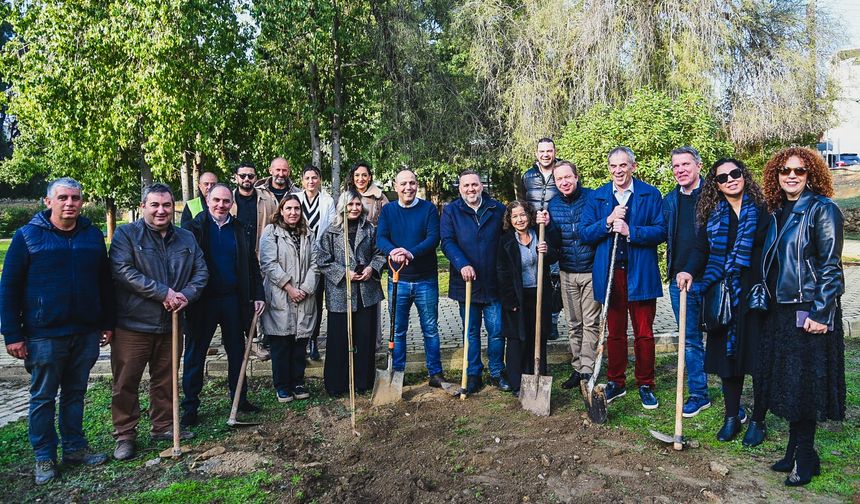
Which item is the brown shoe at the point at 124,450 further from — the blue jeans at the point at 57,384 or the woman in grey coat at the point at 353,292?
the woman in grey coat at the point at 353,292

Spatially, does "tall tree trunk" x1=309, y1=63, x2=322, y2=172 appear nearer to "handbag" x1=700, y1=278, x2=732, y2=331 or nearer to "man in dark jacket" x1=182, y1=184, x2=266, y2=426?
"man in dark jacket" x1=182, y1=184, x2=266, y2=426

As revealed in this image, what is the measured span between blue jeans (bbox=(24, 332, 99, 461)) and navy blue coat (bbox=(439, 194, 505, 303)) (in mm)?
3042

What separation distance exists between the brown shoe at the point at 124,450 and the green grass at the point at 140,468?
0.05 metres

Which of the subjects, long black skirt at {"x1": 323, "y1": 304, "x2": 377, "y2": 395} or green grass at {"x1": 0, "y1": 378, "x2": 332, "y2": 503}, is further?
long black skirt at {"x1": 323, "y1": 304, "x2": 377, "y2": 395}

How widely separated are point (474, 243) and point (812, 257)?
2804mm

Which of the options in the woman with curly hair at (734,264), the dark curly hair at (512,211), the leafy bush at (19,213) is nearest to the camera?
the woman with curly hair at (734,264)

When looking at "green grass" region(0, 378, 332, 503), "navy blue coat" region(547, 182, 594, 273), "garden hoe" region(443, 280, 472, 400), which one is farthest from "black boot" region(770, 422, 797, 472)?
"green grass" region(0, 378, 332, 503)

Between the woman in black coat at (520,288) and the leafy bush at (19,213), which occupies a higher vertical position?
the leafy bush at (19,213)

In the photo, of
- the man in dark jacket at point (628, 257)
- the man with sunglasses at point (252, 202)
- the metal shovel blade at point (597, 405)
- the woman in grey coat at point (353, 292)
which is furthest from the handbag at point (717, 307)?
the man with sunglasses at point (252, 202)

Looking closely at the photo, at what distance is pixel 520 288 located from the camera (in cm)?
561

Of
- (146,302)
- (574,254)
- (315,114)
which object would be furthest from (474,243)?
(315,114)

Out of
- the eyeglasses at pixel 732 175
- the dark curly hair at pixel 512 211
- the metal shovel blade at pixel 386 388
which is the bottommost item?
the metal shovel blade at pixel 386 388

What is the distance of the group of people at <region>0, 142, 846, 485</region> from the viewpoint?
3873mm

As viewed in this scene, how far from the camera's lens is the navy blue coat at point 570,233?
18.5 feet
